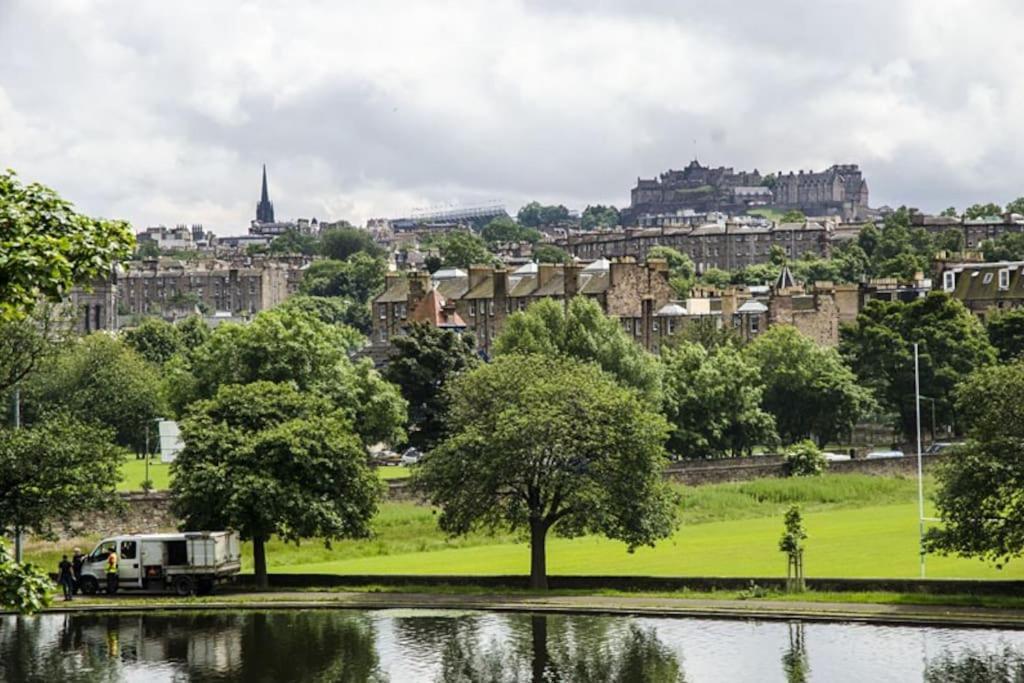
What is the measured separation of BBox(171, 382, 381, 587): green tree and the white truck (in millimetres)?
796

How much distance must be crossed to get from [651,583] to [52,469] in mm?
15073

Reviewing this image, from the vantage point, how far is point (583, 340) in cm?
9606

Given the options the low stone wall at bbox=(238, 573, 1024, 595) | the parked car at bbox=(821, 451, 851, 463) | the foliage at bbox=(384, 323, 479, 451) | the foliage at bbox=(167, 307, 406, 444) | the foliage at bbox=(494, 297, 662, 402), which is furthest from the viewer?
the foliage at bbox=(494, 297, 662, 402)

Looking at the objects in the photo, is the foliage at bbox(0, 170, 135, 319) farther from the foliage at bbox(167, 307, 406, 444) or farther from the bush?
the bush

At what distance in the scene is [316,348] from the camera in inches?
3401

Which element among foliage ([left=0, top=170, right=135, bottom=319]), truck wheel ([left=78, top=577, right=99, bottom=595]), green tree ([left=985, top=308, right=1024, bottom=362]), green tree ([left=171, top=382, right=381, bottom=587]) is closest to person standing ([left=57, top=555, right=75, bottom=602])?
truck wheel ([left=78, top=577, right=99, bottom=595])

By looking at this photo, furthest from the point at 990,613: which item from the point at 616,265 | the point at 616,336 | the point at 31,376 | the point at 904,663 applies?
the point at 616,265

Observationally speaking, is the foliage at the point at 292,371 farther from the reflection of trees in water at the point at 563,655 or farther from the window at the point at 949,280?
the window at the point at 949,280

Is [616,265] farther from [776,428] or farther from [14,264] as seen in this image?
[14,264]

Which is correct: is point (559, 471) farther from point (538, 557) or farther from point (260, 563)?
point (260, 563)

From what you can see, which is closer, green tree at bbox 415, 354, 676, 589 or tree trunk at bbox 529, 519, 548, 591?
tree trunk at bbox 529, 519, 548, 591

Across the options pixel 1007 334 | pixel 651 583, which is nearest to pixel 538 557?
pixel 651 583

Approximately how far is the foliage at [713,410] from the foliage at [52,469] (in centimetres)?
4848

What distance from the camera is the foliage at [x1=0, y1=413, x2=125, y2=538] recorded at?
45.3m
